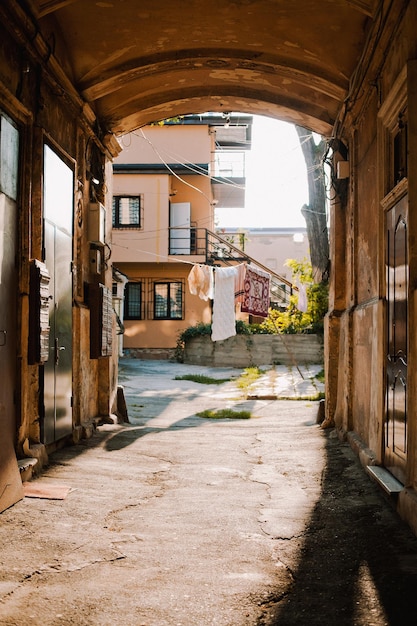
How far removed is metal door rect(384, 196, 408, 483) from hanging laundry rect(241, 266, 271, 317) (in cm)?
1513

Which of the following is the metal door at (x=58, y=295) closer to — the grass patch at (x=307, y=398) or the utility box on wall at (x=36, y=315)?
the utility box on wall at (x=36, y=315)

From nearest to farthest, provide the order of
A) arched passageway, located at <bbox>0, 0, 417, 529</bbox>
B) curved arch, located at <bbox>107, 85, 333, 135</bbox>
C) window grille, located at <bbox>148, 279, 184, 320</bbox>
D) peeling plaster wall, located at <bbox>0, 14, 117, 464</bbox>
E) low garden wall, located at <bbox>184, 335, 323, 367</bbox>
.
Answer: arched passageway, located at <bbox>0, 0, 417, 529</bbox>
peeling plaster wall, located at <bbox>0, 14, 117, 464</bbox>
curved arch, located at <bbox>107, 85, 333, 135</bbox>
low garden wall, located at <bbox>184, 335, 323, 367</bbox>
window grille, located at <bbox>148, 279, 184, 320</bbox>

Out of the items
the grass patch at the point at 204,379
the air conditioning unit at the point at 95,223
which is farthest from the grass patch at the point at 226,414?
the grass patch at the point at 204,379

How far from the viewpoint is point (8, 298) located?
5812mm

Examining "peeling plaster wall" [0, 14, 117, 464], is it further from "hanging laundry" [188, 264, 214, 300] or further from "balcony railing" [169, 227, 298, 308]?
"balcony railing" [169, 227, 298, 308]

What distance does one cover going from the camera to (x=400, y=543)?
13.8 feet

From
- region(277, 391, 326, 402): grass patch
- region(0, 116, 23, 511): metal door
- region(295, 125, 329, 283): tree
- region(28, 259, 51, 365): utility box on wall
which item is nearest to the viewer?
region(0, 116, 23, 511): metal door

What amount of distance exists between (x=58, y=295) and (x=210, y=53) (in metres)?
3.60

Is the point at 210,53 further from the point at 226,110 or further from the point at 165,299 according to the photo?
the point at 165,299

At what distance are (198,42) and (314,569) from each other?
21.0 feet

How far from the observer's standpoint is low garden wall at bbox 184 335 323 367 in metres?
21.9

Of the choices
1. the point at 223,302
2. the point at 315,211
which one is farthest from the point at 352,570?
the point at 223,302

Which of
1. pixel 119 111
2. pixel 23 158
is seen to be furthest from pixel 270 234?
pixel 23 158

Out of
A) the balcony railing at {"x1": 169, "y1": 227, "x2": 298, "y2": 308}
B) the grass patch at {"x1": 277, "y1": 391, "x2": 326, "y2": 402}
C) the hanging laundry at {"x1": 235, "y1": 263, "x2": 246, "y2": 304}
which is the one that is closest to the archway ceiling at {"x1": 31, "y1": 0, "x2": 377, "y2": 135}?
the grass patch at {"x1": 277, "y1": 391, "x2": 326, "y2": 402}
